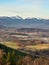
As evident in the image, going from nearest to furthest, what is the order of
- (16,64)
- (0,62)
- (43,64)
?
(0,62) → (16,64) → (43,64)

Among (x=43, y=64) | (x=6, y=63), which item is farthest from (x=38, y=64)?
(x=6, y=63)

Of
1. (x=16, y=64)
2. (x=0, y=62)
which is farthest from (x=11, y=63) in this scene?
(x=0, y=62)

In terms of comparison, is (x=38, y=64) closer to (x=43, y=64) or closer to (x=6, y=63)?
(x=43, y=64)

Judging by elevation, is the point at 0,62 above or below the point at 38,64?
above

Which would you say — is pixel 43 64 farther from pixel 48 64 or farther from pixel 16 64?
pixel 16 64

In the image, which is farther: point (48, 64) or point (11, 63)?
point (48, 64)

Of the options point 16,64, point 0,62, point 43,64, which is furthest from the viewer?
point 43,64

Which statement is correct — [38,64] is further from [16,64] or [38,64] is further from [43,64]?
[16,64]

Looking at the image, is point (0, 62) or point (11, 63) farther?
point (11, 63)
